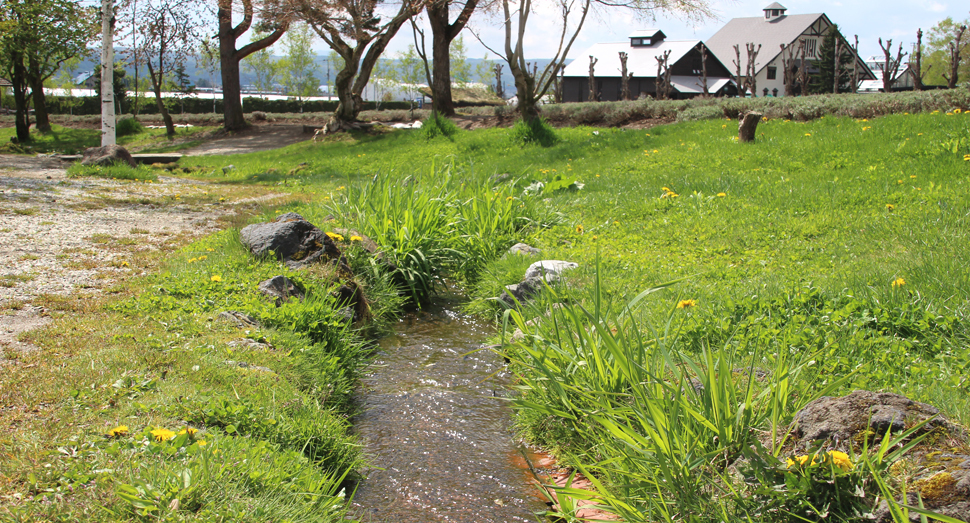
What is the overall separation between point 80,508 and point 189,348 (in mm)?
1482

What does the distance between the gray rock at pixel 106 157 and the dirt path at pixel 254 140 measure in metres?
6.59

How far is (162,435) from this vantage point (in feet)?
7.29

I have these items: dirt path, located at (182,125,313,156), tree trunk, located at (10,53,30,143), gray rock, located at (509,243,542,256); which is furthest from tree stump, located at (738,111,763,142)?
tree trunk, located at (10,53,30,143)

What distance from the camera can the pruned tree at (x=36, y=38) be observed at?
18609 millimetres

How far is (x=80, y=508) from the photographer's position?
1894 mm

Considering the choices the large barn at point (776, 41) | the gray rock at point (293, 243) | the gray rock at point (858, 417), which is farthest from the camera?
the large barn at point (776, 41)

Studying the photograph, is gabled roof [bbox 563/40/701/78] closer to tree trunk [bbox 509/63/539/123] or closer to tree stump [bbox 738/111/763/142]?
tree trunk [bbox 509/63/539/123]

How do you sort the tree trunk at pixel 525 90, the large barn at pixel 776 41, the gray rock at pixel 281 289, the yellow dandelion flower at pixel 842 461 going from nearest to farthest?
1. the yellow dandelion flower at pixel 842 461
2. the gray rock at pixel 281 289
3. the tree trunk at pixel 525 90
4. the large barn at pixel 776 41

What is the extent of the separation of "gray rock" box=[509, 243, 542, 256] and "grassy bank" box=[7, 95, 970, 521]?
0.12m

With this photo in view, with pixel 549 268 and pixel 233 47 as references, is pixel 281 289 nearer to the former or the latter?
pixel 549 268

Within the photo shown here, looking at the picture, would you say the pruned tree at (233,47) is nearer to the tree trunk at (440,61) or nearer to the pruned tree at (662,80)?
the tree trunk at (440,61)

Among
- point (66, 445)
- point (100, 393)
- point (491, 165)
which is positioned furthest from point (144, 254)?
point (491, 165)

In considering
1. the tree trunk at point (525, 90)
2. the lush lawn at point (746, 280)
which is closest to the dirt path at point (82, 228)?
the lush lawn at point (746, 280)

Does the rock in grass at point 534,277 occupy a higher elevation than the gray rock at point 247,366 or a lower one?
higher
